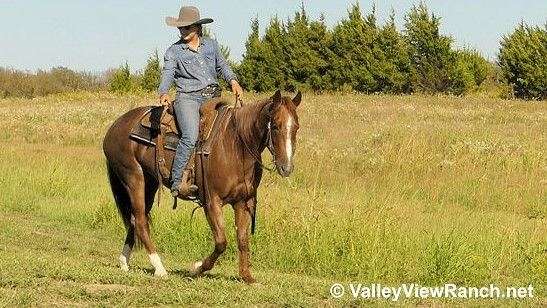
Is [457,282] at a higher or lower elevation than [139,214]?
lower

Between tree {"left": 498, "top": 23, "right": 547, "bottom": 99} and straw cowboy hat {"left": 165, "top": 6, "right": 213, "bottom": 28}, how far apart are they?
1669 inches

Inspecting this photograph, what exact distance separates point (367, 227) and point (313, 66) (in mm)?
44273

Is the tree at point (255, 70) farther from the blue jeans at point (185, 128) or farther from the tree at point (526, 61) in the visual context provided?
the blue jeans at point (185, 128)

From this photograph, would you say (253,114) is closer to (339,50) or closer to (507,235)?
(507,235)

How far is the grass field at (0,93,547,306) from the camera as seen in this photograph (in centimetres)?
731

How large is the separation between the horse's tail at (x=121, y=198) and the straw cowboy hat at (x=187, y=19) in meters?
2.02

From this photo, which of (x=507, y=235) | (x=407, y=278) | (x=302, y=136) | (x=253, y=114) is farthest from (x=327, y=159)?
(x=253, y=114)

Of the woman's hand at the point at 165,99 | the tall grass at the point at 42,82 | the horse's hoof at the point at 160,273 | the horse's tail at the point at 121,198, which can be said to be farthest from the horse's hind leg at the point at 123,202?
the tall grass at the point at 42,82

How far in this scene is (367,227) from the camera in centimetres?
1044

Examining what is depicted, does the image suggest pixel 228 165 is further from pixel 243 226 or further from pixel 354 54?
pixel 354 54

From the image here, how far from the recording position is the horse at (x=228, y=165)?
742 centimetres

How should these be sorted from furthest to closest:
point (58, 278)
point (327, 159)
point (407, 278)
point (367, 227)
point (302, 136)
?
point (302, 136)
point (327, 159)
point (367, 227)
point (407, 278)
point (58, 278)

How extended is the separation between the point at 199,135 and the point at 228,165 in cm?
52

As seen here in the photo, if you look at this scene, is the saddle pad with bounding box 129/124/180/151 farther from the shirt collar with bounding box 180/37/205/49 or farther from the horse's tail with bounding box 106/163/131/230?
the shirt collar with bounding box 180/37/205/49
